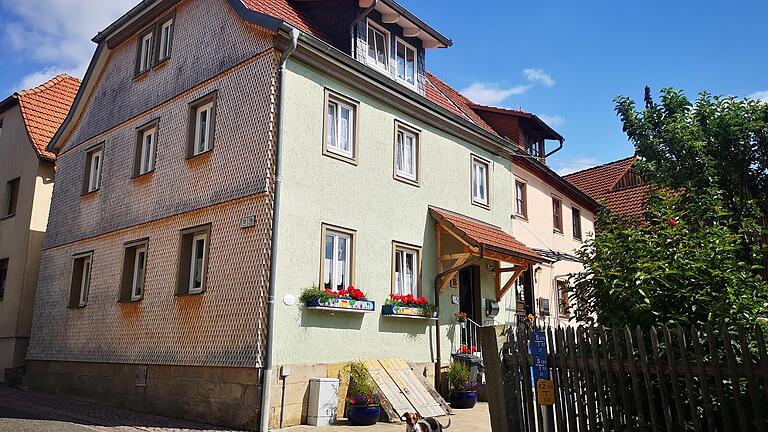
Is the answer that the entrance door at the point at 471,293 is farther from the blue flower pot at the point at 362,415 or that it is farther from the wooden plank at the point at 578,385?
the wooden plank at the point at 578,385

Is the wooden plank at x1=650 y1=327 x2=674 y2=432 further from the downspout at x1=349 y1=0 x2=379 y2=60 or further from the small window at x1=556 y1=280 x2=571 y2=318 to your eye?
the downspout at x1=349 y1=0 x2=379 y2=60

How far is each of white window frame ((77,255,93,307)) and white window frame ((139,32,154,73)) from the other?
484cm

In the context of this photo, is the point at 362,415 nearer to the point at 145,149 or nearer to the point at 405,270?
the point at 405,270

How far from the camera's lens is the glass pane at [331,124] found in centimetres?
1261

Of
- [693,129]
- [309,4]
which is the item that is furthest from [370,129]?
[693,129]

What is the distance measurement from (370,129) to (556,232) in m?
10.8

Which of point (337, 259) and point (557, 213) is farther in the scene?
point (557, 213)

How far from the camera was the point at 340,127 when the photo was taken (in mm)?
12867

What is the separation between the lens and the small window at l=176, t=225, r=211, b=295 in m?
12.3

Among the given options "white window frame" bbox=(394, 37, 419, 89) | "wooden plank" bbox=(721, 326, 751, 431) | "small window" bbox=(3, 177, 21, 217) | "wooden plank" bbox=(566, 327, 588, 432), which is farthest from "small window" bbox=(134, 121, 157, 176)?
"wooden plank" bbox=(721, 326, 751, 431)

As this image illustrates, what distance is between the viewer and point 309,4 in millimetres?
14805

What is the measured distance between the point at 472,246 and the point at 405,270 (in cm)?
153

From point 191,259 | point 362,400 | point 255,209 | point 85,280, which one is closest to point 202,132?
point 191,259

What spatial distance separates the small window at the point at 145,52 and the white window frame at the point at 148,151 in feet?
5.54
